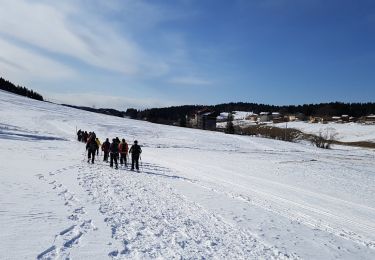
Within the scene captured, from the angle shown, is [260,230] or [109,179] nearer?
[260,230]

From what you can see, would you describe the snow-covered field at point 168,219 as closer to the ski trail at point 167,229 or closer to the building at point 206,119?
the ski trail at point 167,229

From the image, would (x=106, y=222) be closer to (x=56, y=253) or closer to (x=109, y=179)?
(x=56, y=253)

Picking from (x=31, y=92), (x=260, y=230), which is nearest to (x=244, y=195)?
(x=260, y=230)

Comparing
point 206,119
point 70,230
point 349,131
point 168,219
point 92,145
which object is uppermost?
point 206,119

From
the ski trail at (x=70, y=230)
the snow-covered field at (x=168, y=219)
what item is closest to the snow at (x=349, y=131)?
the snow-covered field at (x=168, y=219)

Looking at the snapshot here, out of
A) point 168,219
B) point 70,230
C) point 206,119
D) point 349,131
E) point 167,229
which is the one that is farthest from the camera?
point 206,119

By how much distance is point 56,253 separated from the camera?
6.96 metres

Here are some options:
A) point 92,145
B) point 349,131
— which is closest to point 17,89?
point 349,131

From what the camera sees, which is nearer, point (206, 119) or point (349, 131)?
point (349, 131)

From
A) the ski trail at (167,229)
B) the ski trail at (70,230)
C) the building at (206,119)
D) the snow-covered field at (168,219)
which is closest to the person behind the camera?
the ski trail at (70,230)

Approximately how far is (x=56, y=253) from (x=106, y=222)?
2523mm

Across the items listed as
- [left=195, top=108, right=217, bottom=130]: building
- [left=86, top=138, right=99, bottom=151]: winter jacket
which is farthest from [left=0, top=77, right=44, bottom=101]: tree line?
[left=86, top=138, right=99, bottom=151]: winter jacket

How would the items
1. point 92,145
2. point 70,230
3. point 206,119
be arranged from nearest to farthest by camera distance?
point 70,230 < point 92,145 < point 206,119

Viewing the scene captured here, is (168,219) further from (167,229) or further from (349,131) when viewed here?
(349,131)
